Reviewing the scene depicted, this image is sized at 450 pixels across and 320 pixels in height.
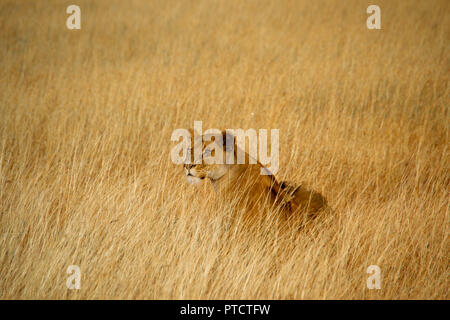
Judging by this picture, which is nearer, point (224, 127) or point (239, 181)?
point (239, 181)

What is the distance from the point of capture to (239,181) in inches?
127

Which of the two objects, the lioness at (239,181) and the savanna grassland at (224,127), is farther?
the lioness at (239,181)

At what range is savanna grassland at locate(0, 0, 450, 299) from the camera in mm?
2793

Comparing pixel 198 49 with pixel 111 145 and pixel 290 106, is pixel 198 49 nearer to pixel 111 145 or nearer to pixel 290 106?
pixel 290 106

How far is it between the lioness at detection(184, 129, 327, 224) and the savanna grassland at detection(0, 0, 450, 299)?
0.56 ft

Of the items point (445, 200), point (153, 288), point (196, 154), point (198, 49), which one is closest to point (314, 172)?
point (445, 200)

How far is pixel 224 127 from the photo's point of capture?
17.0 feet

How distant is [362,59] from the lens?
22.1ft

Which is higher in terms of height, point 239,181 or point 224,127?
point 224,127

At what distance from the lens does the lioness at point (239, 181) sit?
317 cm

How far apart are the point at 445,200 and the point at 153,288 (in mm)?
2792

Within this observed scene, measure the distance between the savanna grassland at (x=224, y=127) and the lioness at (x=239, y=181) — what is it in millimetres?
172

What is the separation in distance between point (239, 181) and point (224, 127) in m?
2.06

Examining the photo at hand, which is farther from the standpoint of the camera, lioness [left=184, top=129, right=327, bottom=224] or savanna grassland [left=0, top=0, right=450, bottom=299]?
lioness [left=184, top=129, right=327, bottom=224]
